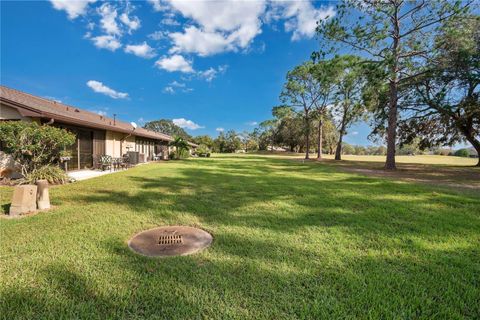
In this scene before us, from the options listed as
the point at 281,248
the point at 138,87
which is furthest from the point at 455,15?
the point at 138,87

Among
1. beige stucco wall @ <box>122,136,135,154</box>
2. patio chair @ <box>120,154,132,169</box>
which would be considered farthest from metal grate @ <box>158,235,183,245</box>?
beige stucco wall @ <box>122,136,135,154</box>

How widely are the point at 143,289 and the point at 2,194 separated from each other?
6678 mm

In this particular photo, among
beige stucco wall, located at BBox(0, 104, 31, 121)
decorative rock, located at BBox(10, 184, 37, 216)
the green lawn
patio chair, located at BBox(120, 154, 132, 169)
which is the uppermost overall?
beige stucco wall, located at BBox(0, 104, 31, 121)

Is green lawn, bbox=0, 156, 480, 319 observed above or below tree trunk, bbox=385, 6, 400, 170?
below

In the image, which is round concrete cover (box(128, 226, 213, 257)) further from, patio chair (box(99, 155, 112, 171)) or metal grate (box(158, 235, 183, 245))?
patio chair (box(99, 155, 112, 171))

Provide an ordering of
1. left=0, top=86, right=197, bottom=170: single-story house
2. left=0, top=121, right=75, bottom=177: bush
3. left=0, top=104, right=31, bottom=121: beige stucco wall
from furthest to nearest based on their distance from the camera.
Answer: left=0, top=104, right=31, bottom=121: beige stucco wall, left=0, top=86, right=197, bottom=170: single-story house, left=0, top=121, right=75, bottom=177: bush

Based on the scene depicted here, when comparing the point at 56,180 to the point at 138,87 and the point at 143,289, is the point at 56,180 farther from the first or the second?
the point at 138,87

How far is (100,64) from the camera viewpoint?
20.7 m

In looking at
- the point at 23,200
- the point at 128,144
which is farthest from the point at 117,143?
the point at 23,200

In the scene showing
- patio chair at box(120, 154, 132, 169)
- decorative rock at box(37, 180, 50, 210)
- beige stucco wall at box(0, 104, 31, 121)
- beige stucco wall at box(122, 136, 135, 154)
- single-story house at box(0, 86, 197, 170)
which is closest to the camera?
decorative rock at box(37, 180, 50, 210)

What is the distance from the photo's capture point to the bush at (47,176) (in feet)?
20.5

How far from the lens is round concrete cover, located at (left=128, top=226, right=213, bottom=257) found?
292 cm

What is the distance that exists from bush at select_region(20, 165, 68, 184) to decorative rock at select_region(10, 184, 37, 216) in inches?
87.6

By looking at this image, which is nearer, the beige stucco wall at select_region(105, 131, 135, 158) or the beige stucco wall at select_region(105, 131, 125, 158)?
the beige stucco wall at select_region(105, 131, 125, 158)
